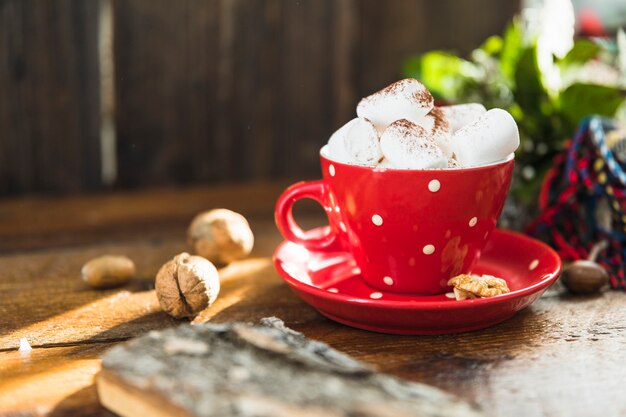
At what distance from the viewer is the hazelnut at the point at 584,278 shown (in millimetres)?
762

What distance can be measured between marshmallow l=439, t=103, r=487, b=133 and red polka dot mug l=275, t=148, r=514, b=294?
0.07 meters

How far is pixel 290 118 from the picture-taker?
5.27 ft

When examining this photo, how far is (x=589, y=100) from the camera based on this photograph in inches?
39.1

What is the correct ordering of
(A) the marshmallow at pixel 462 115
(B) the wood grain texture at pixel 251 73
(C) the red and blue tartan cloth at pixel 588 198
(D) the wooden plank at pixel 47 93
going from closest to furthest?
1. (A) the marshmallow at pixel 462 115
2. (C) the red and blue tartan cloth at pixel 588 198
3. (D) the wooden plank at pixel 47 93
4. (B) the wood grain texture at pixel 251 73

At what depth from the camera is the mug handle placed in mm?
749

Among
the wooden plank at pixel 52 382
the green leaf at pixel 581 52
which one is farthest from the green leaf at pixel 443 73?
the wooden plank at pixel 52 382

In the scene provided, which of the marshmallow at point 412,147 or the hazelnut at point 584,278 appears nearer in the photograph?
the marshmallow at point 412,147

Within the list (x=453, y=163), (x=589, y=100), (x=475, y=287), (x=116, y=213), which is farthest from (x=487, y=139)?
(x=116, y=213)

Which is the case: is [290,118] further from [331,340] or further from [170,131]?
[331,340]

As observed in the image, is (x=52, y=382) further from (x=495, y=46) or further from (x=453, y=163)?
(x=495, y=46)

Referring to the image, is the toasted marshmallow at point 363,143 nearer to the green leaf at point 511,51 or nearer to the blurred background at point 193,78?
the green leaf at point 511,51

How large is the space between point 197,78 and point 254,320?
899mm

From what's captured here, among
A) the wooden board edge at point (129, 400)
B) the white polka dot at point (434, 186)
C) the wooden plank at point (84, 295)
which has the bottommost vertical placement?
the wooden plank at point (84, 295)

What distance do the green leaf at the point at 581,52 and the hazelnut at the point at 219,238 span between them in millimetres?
543
